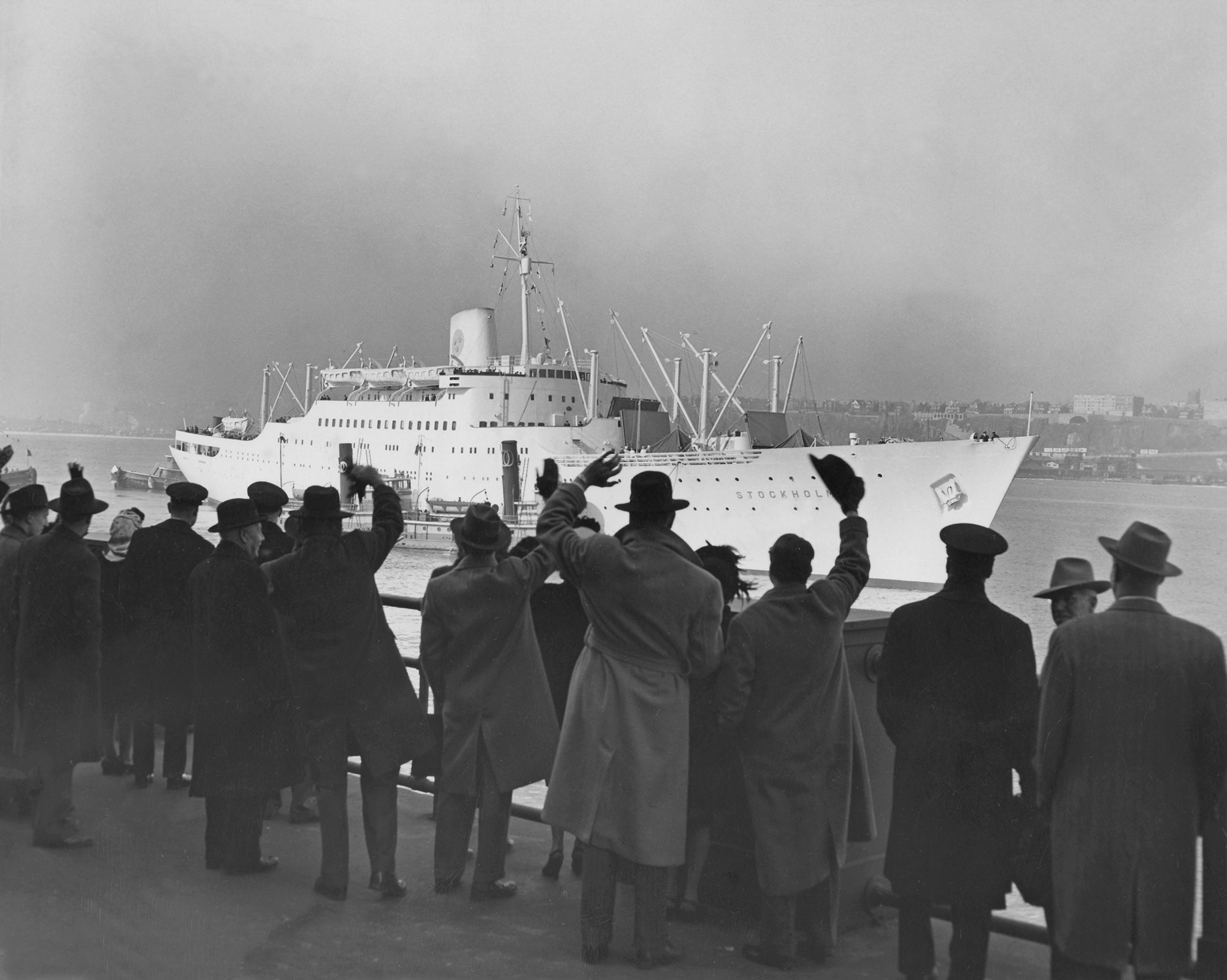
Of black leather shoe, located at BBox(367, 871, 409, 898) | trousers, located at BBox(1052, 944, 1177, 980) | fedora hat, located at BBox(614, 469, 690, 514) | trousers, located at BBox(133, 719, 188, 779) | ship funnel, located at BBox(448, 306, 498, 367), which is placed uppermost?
ship funnel, located at BBox(448, 306, 498, 367)

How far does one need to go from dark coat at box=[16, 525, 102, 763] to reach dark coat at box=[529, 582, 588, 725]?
1.66 m

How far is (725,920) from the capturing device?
3.11m

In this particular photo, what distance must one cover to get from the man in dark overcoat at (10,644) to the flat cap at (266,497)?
2.85ft

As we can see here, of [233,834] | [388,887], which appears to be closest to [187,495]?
[233,834]

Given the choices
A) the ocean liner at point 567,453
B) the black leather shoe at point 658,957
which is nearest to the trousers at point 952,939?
the black leather shoe at point 658,957

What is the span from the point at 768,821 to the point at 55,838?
246 centimetres

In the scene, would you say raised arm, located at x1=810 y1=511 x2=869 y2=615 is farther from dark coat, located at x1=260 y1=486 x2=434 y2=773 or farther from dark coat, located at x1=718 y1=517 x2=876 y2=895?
dark coat, located at x1=260 y1=486 x2=434 y2=773

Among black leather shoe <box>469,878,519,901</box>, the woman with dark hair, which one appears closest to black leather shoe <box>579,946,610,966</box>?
the woman with dark hair

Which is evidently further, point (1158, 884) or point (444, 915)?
point (444, 915)

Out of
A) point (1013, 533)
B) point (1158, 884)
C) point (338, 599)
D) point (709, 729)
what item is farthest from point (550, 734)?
point (1013, 533)

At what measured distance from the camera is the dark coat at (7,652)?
4.01m

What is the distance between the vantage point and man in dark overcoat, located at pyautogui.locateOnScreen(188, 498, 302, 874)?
11.5ft

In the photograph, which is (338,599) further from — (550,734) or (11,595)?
(11,595)

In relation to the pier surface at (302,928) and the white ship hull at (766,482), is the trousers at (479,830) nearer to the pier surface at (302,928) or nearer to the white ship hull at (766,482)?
the pier surface at (302,928)
